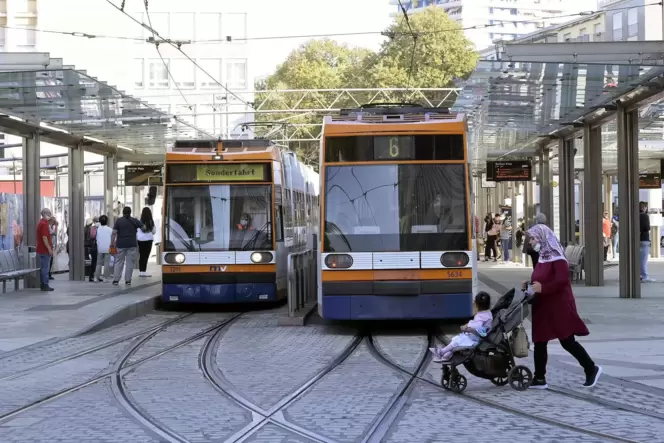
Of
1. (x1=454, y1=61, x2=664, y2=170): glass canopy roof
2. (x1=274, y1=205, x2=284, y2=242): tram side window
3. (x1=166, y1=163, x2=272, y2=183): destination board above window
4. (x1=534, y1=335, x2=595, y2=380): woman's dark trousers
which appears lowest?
(x1=534, y1=335, x2=595, y2=380): woman's dark trousers

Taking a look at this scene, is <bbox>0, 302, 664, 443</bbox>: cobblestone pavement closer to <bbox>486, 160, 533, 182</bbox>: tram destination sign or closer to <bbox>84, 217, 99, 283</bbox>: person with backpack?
<bbox>84, 217, 99, 283</bbox>: person with backpack

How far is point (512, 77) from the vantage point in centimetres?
1997

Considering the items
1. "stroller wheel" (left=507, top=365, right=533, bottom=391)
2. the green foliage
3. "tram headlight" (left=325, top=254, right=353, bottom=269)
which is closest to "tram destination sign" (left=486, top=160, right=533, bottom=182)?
"tram headlight" (left=325, top=254, right=353, bottom=269)

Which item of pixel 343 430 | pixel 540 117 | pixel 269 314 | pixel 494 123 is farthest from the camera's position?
pixel 494 123

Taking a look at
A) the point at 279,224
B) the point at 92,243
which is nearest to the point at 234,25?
the point at 92,243

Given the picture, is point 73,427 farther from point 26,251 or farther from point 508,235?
point 508,235

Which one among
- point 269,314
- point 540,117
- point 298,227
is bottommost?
point 269,314

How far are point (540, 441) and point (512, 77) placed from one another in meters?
12.5

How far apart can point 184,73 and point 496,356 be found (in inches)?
2648

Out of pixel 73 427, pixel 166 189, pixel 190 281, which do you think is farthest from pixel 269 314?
pixel 73 427

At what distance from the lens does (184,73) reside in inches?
3004

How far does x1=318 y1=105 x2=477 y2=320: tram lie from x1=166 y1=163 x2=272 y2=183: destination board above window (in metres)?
4.90

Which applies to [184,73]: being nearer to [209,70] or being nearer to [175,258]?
[209,70]

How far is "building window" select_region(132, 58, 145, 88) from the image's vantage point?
A: 76.1 metres
